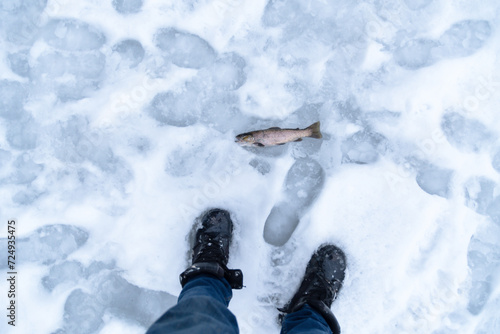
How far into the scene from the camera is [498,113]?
8.71 ft

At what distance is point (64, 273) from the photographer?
261cm

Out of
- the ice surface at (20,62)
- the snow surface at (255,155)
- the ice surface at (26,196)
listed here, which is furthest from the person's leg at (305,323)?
the ice surface at (20,62)

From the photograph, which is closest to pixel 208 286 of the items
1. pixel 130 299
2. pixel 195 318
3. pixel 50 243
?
pixel 195 318

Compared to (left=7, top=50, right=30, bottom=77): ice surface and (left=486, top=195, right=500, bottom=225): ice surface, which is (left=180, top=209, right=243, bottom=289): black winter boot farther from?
(left=486, top=195, right=500, bottom=225): ice surface

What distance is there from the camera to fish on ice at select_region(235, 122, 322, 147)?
96.3 inches

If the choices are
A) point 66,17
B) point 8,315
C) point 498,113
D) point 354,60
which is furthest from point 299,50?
point 8,315

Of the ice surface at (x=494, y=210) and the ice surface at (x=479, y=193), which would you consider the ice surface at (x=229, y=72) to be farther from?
the ice surface at (x=494, y=210)

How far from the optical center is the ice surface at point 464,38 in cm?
265

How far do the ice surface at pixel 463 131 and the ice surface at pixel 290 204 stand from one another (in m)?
1.08

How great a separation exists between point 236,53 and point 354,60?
961 mm

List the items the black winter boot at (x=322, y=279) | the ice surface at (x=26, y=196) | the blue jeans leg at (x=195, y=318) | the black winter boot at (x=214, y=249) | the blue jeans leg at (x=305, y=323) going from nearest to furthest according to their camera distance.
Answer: the blue jeans leg at (x=195, y=318)
the blue jeans leg at (x=305, y=323)
the black winter boot at (x=214, y=249)
the black winter boot at (x=322, y=279)
the ice surface at (x=26, y=196)

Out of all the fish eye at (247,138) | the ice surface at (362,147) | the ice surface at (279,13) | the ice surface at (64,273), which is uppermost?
the ice surface at (279,13)

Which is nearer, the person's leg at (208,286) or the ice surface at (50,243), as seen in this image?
the person's leg at (208,286)

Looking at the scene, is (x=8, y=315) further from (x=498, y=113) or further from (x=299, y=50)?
(x=498, y=113)
